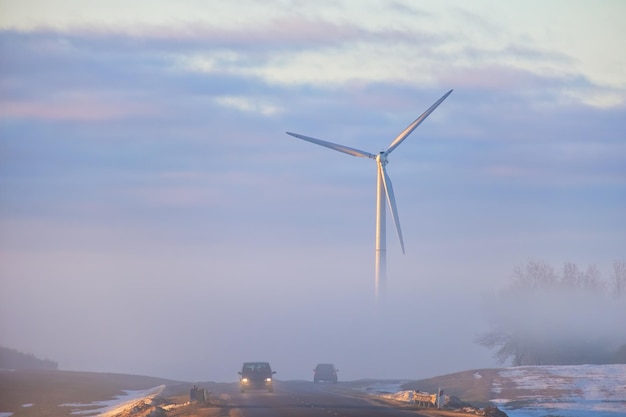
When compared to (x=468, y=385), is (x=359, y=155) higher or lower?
higher

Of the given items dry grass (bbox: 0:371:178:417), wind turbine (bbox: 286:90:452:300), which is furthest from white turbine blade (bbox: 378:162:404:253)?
dry grass (bbox: 0:371:178:417)

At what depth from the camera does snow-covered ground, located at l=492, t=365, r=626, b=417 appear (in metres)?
63.7

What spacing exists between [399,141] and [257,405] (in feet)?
111

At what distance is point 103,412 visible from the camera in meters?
74.5

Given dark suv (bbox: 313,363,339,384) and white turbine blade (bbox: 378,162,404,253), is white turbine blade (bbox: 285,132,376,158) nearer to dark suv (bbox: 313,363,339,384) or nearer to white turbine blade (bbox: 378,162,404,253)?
white turbine blade (bbox: 378,162,404,253)

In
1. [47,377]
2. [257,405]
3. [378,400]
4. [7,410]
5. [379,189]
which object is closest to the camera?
[257,405]

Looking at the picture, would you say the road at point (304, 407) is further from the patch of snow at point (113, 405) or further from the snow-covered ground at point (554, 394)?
the patch of snow at point (113, 405)

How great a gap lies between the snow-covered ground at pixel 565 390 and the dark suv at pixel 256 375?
1669 cm

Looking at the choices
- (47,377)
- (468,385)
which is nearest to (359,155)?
(468,385)

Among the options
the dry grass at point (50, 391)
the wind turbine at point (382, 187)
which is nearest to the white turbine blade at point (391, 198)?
the wind turbine at point (382, 187)

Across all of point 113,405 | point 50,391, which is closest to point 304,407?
point 113,405

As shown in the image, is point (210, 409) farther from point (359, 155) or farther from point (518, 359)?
point (518, 359)

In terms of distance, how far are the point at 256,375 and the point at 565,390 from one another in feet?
73.8

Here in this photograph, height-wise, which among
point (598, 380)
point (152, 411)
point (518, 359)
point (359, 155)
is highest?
point (359, 155)
